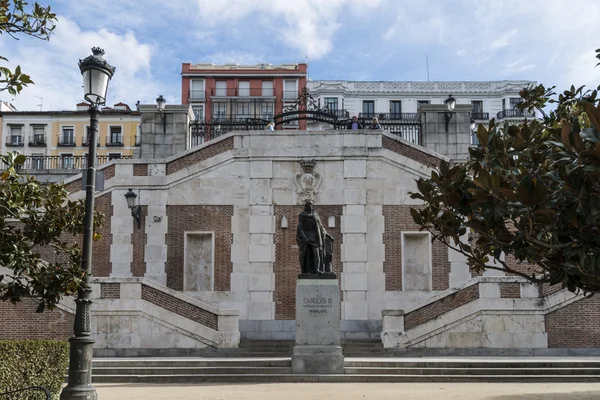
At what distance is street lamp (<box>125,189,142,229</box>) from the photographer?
2275cm

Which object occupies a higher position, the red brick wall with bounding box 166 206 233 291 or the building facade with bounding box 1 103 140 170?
the building facade with bounding box 1 103 140 170

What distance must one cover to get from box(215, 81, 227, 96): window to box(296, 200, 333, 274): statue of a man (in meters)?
48.7

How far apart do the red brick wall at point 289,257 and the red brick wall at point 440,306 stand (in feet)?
14.7

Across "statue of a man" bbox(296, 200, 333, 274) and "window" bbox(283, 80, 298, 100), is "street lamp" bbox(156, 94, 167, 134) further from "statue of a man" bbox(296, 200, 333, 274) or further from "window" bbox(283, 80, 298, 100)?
"window" bbox(283, 80, 298, 100)

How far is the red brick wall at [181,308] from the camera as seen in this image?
62.2ft

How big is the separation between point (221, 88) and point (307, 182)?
42465mm

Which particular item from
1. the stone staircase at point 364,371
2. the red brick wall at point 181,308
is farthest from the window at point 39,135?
the stone staircase at point 364,371

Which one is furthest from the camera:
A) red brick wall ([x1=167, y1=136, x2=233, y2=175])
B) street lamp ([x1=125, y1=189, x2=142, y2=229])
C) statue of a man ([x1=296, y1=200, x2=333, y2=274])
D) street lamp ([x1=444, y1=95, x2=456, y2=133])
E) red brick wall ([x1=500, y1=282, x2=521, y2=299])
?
street lamp ([x1=444, y1=95, x2=456, y2=133])

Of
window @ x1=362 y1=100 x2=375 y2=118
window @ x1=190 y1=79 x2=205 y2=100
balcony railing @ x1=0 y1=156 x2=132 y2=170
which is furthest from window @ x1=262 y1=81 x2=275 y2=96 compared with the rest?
balcony railing @ x1=0 y1=156 x2=132 y2=170

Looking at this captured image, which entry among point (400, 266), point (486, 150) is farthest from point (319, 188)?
point (486, 150)

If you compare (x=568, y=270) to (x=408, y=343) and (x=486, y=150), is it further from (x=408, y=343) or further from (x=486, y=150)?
(x=408, y=343)

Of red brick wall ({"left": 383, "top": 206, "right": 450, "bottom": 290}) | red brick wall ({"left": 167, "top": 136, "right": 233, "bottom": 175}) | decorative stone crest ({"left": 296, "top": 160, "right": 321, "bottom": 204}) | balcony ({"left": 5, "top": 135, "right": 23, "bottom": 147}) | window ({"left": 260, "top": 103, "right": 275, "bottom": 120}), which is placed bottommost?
red brick wall ({"left": 383, "top": 206, "right": 450, "bottom": 290})

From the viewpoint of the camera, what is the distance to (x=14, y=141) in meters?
57.8

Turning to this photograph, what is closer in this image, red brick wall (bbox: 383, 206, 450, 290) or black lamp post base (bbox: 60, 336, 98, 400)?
black lamp post base (bbox: 60, 336, 98, 400)
